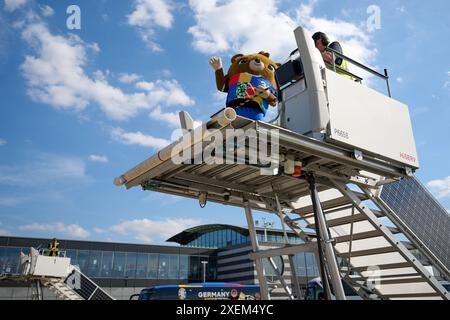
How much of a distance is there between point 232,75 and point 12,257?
142ft

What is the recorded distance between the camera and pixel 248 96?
7000 millimetres

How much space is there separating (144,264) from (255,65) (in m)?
Result: 46.3

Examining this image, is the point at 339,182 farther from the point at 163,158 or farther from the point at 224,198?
the point at 163,158

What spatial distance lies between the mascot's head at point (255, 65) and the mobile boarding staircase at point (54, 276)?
24.5 m

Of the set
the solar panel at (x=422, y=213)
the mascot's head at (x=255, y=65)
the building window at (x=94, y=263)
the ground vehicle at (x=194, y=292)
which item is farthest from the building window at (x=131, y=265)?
the mascot's head at (x=255, y=65)

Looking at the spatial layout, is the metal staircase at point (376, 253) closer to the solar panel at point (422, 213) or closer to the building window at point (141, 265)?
the solar panel at point (422, 213)

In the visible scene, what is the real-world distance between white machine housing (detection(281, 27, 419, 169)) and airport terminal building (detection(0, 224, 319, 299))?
3443 centimetres

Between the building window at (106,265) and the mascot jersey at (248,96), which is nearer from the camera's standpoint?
the mascot jersey at (248,96)

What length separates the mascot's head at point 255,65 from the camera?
7363 mm

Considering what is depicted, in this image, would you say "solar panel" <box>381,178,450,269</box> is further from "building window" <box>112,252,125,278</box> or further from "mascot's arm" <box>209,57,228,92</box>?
"building window" <box>112,252,125,278</box>

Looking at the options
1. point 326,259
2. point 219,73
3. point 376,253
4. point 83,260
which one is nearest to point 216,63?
point 219,73

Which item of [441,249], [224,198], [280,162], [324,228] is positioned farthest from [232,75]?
[441,249]

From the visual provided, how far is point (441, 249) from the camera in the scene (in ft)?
28.5

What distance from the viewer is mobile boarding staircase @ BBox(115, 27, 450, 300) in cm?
614
